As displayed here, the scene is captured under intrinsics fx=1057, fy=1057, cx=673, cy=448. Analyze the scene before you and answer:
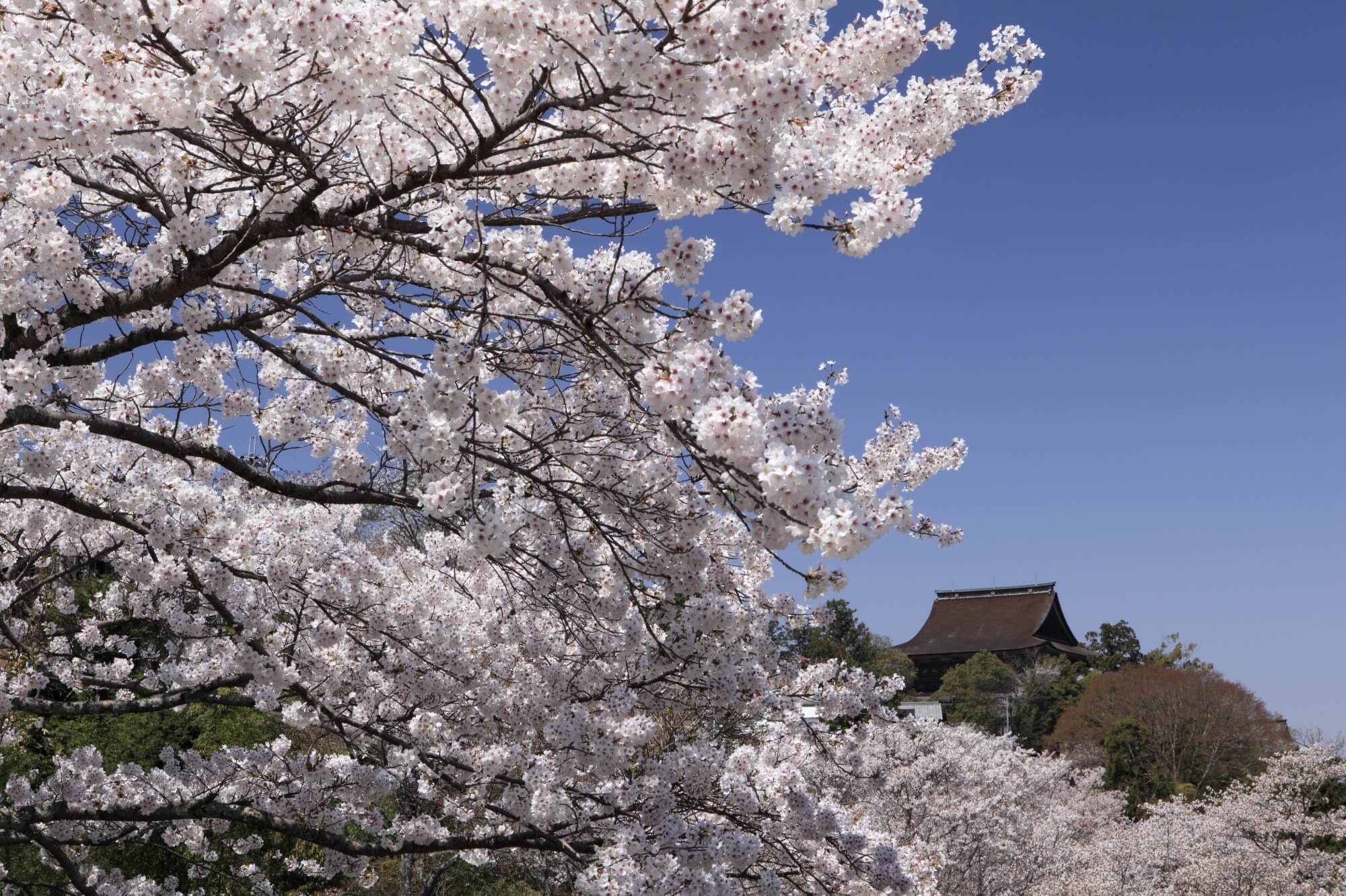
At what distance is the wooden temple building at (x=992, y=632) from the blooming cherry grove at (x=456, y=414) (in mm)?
36817

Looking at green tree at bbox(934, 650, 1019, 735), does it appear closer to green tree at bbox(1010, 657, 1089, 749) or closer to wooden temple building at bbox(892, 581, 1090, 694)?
green tree at bbox(1010, 657, 1089, 749)

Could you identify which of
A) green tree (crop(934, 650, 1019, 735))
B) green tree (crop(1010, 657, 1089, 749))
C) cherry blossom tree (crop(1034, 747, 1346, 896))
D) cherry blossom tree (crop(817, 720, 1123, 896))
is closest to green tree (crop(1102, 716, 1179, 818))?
green tree (crop(1010, 657, 1089, 749))

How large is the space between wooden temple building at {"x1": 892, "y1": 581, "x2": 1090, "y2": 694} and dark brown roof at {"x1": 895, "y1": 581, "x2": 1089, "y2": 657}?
28mm

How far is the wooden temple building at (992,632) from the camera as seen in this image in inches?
1649

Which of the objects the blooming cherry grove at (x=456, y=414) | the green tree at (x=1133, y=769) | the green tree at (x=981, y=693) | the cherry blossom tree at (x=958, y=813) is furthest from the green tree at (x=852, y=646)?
the blooming cherry grove at (x=456, y=414)

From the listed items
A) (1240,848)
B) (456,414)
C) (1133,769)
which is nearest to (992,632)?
(1133,769)

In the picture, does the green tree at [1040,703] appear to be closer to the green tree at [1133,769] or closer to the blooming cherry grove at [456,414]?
the green tree at [1133,769]

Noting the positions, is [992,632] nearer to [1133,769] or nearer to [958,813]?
[1133,769]

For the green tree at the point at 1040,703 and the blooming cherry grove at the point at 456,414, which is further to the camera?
the green tree at the point at 1040,703

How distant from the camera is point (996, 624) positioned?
43.9 m

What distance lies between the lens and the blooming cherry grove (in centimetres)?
297

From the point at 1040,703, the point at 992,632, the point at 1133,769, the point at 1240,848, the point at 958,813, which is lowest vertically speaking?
the point at 1240,848

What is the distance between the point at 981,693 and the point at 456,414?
32.3 meters

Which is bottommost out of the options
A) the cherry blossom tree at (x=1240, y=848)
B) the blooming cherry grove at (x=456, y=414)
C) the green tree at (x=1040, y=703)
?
the cherry blossom tree at (x=1240, y=848)
